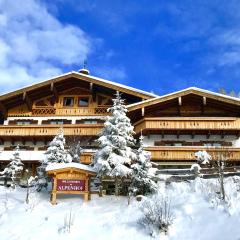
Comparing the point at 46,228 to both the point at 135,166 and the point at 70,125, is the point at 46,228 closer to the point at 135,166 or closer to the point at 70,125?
the point at 135,166

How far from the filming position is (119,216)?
1702cm

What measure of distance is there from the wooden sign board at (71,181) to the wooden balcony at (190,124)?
34.9ft

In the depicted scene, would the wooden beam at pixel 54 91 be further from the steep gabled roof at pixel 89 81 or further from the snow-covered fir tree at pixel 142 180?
the snow-covered fir tree at pixel 142 180

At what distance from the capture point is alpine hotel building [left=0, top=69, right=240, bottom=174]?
30.3 m

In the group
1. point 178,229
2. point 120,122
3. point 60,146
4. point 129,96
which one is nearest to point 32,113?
point 129,96

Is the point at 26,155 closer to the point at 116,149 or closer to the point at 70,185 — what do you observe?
the point at 116,149

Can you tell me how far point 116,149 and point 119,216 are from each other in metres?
5.86

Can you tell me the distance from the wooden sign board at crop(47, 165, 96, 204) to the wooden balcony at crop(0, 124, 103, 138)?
11.8m

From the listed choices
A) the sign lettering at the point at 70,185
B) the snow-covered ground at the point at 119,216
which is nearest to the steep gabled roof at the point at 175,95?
the snow-covered ground at the point at 119,216

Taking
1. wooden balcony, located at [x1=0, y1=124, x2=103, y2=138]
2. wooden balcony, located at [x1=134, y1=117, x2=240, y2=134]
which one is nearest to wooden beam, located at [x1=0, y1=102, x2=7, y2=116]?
wooden balcony, located at [x1=0, y1=124, x2=103, y2=138]

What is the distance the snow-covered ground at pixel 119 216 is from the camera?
48.5 ft

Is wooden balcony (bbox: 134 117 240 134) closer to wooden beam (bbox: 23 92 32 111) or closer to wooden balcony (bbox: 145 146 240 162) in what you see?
wooden balcony (bbox: 145 146 240 162)

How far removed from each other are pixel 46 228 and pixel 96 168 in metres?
5.62

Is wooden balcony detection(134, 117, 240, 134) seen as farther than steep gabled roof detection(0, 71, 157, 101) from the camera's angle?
No
